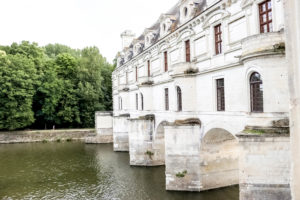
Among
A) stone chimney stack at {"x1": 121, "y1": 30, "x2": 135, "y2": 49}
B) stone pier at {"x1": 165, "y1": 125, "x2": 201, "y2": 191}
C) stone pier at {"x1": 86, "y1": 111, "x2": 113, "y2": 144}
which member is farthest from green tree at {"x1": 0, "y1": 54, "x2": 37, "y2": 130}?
stone pier at {"x1": 165, "y1": 125, "x2": 201, "y2": 191}

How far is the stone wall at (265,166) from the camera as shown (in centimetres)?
844

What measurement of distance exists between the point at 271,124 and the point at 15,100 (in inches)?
1300

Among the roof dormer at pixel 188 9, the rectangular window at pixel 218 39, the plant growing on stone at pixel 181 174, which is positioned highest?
the roof dormer at pixel 188 9

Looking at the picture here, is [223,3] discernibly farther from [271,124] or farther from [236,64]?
[271,124]

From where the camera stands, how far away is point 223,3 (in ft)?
38.4

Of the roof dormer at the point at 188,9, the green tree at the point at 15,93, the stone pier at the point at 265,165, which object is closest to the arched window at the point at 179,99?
the roof dormer at the point at 188,9

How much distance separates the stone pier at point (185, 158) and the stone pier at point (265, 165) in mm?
4977

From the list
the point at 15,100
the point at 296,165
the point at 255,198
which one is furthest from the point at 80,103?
the point at 296,165

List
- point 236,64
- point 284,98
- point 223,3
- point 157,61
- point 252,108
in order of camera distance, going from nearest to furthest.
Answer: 1. point 284,98
2. point 252,108
3. point 236,64
4. point 223,3
5. point 157,61

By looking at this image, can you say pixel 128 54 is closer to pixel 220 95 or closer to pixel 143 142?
pixel 143 142

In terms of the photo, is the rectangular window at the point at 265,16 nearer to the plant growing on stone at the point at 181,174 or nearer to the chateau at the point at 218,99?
the chateau at the point at 218,99

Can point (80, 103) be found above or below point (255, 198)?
above

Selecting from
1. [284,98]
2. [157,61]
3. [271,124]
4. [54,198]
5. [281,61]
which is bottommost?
[54,198]

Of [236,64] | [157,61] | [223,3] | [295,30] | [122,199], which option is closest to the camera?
[295,30]
